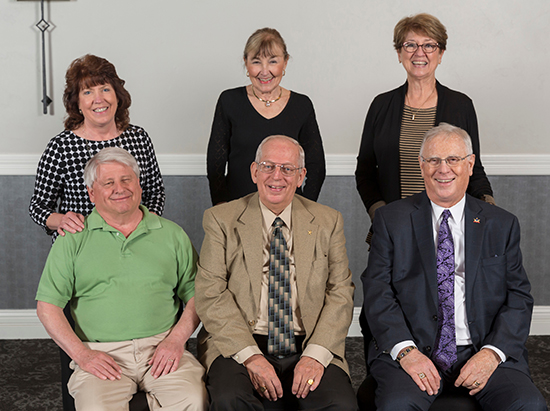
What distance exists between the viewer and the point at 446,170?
6.84ft

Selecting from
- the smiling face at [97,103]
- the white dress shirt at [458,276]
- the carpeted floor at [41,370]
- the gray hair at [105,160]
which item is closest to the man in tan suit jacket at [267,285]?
the white dress shirt at [458,276]

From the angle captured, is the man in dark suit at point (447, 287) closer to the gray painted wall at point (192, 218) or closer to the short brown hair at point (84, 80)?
the short brown hair at point (84, 80)

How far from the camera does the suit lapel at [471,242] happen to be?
2.07m

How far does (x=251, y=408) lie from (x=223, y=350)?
9.7 inches

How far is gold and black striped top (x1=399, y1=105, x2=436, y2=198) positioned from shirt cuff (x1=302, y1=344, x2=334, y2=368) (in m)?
0.86

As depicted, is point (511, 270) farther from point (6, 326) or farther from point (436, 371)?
point (6, 326)

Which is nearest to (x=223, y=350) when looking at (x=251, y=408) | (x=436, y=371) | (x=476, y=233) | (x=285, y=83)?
(x=251, y=408)

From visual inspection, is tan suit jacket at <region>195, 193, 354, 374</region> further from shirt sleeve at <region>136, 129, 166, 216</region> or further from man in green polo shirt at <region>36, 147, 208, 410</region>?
shirt sleeve at <region>136, 129, 166, 216</region>

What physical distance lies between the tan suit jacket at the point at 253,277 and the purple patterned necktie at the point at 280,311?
0.05 metres

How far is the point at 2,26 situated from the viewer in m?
3.49

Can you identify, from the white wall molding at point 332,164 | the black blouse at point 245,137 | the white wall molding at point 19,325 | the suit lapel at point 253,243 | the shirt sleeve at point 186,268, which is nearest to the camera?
the suit lapel at point 253,243

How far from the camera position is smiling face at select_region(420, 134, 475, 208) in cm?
209

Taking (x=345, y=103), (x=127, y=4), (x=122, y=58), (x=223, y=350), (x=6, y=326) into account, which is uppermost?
(x=127, y=4)

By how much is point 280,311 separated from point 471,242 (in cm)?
76
